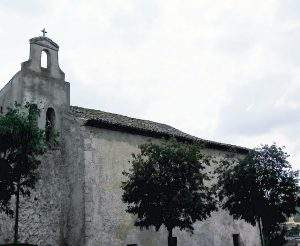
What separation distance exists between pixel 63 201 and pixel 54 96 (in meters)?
5.06

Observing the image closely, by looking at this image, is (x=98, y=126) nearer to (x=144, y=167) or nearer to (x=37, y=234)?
(x=144, y=167)

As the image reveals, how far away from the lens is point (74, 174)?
1789cm

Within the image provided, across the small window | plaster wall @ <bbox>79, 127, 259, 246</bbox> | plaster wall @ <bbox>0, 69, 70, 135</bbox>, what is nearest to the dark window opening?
the small window

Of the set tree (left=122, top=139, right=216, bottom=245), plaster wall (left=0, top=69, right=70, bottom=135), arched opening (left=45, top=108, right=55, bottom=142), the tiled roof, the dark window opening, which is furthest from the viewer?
the dark window opening

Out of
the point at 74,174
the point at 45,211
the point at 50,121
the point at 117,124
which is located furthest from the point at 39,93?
the point at 45,211

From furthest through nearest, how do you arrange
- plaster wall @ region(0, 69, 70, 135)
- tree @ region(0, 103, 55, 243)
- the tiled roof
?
plaster wall @ region(0, 69, 70, 135) → the tiled roof → tree @ region(0, 103, 55, 243)

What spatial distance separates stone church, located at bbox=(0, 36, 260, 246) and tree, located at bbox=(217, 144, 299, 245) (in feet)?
11.2

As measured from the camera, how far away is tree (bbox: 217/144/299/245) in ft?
57.1

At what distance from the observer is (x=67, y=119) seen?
18.9 metres

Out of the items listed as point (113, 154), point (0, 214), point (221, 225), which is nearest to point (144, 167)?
point (113, 154)

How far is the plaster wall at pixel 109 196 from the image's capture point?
55.1 ft

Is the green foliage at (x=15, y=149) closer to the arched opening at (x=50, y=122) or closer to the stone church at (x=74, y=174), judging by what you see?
Result: the stone church at (x=74, y=174)

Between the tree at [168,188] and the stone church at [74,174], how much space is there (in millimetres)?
1833

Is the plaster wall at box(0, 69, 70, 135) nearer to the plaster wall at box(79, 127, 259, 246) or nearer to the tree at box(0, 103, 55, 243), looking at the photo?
the plaster wall at box(79, 127, 259, 246)
